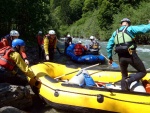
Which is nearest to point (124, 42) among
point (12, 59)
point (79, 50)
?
point (12, 59)

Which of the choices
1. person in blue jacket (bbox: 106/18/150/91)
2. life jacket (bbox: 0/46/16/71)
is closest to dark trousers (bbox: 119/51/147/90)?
person in blue jacket (bbox: 106/18/150/91)

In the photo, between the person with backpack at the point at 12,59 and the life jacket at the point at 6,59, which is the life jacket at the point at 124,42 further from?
the life jacket at the point at 6,59

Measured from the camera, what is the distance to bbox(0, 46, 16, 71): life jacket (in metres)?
5.22

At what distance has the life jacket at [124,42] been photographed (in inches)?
184

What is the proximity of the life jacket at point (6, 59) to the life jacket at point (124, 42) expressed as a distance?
2.21 m

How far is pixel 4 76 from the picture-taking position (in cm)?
557

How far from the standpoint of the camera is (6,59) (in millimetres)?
5277

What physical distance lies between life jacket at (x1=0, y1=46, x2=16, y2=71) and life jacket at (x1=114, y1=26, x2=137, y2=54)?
2.21 meters

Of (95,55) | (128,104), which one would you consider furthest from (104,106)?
(95,55)

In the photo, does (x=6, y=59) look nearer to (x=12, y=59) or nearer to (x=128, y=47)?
(x=12, y=59)

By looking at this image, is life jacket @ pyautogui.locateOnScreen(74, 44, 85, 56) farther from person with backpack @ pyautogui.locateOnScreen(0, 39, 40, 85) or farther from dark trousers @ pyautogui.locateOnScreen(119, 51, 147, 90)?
dark trousers @ pyautogui.locateOnScreen(119, 51, 147, 90)

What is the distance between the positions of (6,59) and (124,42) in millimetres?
2490

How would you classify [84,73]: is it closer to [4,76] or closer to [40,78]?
[40,78]

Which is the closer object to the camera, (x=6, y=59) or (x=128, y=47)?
(x=128, y=47)
